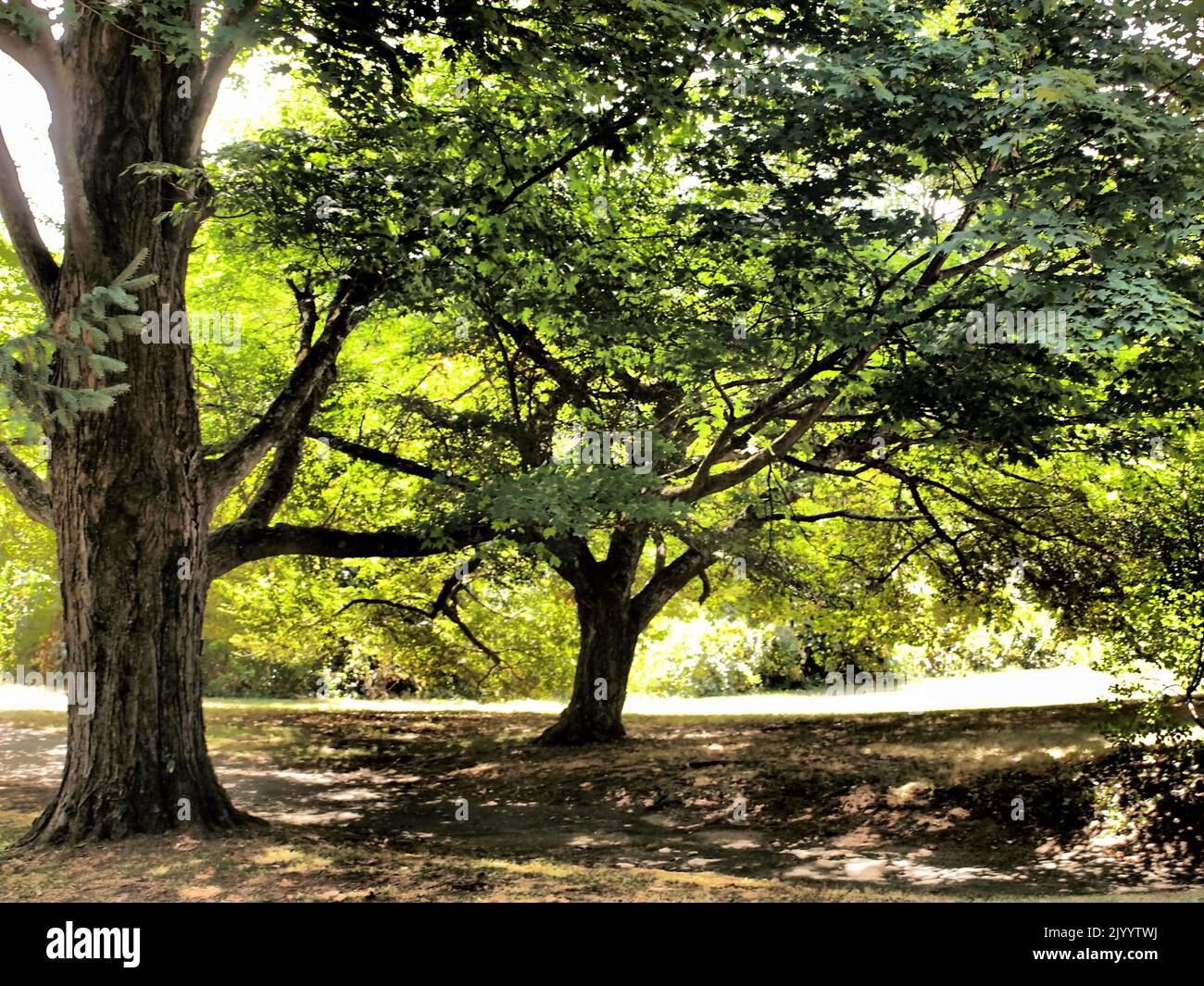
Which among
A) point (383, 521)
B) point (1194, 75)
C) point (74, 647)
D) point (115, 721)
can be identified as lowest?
point (115, 721)

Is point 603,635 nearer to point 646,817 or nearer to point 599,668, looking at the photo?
point 599,668

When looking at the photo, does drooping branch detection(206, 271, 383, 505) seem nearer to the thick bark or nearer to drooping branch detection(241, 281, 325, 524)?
drooping branch detection(241, 281, 325, 524)

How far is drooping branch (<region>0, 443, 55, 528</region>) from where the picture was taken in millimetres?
11172

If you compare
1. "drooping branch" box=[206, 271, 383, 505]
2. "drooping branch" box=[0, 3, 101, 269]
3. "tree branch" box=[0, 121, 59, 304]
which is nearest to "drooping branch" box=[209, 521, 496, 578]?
"drooping branch" box=[206, 271, 383, 505]

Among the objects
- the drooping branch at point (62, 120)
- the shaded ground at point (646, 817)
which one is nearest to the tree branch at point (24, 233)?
the drooping branch at point (62, 120)

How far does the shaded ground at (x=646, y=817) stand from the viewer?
898 cm

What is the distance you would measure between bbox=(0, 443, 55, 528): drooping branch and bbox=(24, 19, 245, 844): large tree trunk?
3.54 feet

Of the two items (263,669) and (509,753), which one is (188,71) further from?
(263,669)

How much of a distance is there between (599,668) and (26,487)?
1055 cm

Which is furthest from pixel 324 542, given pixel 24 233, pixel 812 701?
pixel 812 701

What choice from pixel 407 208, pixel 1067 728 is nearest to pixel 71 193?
pixel 407 208

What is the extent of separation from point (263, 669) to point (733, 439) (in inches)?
958
